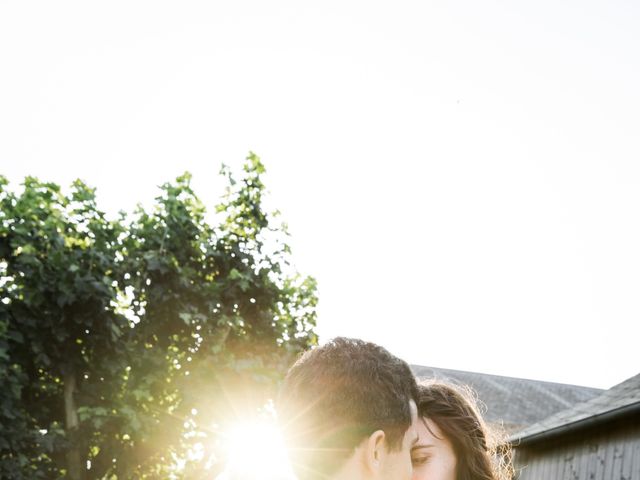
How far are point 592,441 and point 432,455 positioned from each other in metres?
8.79

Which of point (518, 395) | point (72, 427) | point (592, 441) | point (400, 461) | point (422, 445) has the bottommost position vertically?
point (400, 461)

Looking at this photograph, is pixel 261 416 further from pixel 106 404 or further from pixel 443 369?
pixel 443 369

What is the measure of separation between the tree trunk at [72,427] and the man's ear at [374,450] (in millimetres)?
9358

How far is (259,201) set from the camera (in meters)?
12.3

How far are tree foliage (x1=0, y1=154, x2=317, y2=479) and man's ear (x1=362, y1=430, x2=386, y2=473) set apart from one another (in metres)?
7.70

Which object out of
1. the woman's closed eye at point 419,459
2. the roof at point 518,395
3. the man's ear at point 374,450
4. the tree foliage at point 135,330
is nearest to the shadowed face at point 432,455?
the woman's closed eye at point 419,459

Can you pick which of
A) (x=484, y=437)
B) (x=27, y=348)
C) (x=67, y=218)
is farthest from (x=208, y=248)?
(x=484, y=437)

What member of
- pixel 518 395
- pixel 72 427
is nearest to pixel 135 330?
pixel 72 427

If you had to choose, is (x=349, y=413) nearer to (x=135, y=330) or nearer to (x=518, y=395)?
(x=135, y=330)

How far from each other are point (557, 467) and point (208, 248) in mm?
7221

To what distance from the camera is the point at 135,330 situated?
37.2ft

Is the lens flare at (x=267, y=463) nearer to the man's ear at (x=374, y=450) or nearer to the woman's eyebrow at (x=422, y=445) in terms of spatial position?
the man's ear at (x=374, y=450)

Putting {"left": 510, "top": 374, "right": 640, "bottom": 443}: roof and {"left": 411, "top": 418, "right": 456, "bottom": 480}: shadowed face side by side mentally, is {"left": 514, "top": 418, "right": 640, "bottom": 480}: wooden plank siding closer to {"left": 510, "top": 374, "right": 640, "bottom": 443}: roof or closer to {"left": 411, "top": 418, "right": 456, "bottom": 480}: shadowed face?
{"left": 510, "top": 374, "right": 640, "bottom": 443}: roof

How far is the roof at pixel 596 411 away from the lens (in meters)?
10.0
